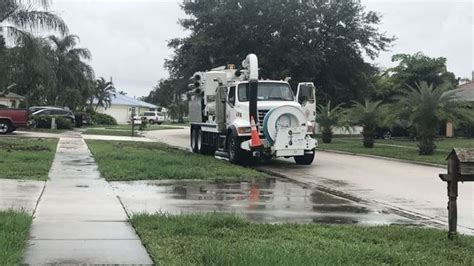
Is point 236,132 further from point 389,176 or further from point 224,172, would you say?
point 389,176

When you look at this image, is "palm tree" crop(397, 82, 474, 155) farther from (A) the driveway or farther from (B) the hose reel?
(B) the hose reel

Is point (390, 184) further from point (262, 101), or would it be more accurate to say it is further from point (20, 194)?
point (20, 194)

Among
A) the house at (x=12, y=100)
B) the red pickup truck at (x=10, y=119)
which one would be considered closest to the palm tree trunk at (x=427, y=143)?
the red pickup truck at (x=10, y=119)

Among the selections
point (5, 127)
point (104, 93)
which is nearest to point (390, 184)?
point (5, 127)

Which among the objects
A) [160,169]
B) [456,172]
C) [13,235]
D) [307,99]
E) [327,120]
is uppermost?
[307,99]

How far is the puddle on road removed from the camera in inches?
365

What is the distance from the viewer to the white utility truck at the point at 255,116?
58.4 ft

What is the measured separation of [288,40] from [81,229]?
3254 cm

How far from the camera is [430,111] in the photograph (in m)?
22.9

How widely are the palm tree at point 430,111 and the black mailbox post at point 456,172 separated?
15.9m

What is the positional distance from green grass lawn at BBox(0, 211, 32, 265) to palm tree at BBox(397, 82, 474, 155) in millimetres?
18075

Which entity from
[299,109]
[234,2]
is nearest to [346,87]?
[234,2]

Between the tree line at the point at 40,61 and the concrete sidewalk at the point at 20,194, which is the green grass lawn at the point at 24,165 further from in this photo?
the tree line at the point at 40,61

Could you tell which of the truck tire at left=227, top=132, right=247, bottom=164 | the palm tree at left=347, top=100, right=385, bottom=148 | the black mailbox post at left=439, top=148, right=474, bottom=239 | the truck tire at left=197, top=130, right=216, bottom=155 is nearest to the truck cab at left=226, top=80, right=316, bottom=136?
the truck tire at left=227, top=132, right=247, bottom=164
